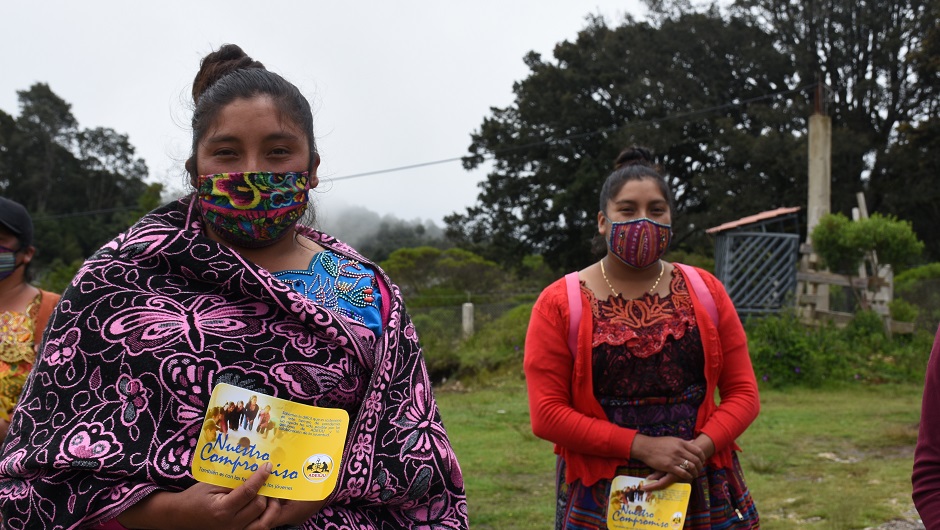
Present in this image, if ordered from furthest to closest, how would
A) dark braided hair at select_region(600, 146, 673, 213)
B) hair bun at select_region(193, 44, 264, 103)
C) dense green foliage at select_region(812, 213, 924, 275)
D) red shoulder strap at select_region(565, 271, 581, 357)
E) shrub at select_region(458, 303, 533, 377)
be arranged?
shrub at select_region(458, 303, 533, 377)
dense green foliage at select_region(812, 213, 924, 275)
dark braided hair at select_region(600, 146, 673, 213)
red shoulder strap at select_region(565, 271, 581, 357)
hair bun at select_region(193, 44, 264, 103)

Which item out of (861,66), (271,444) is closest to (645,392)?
(271,444)

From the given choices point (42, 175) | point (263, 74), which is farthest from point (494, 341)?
point (42, 175)

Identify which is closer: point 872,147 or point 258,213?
point 258,213

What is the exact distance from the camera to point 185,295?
1.74 m

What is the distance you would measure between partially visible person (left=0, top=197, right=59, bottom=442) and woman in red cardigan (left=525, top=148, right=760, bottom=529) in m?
1.87

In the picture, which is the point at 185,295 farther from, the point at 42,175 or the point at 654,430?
the point at 42,175

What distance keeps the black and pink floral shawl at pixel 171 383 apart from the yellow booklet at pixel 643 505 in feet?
3.29

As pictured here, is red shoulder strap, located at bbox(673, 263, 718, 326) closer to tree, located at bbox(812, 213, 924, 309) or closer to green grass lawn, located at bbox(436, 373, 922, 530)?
green grass lawn, located at bbox(436, 373, 922, 530)

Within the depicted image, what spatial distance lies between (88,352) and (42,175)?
40214 mm

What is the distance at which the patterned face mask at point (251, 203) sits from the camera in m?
1.83

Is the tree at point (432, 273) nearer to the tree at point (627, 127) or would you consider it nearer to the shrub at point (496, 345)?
the shrub at point (496, 345)

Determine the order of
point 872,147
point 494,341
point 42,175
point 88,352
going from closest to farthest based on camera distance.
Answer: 1. point 88,352
2. point 494,341
3. point 872,147
4. point 42,175

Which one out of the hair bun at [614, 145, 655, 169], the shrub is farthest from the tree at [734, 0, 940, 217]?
the hair bun at [614, 145, 655, 169]

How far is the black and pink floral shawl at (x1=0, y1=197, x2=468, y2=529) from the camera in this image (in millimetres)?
1601
